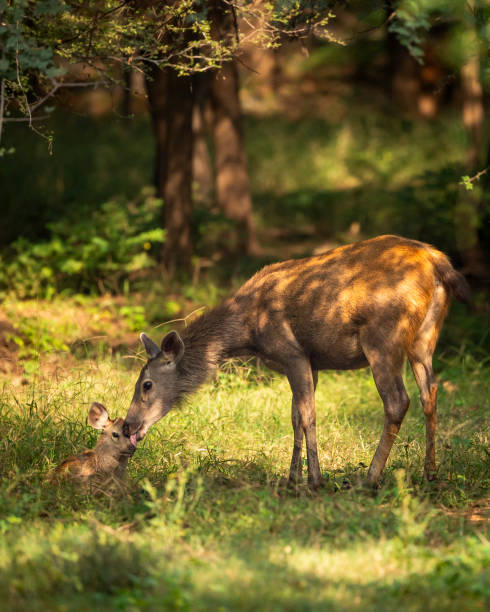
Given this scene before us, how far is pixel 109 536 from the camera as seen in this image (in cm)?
514

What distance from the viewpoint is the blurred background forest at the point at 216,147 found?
24.3 feet

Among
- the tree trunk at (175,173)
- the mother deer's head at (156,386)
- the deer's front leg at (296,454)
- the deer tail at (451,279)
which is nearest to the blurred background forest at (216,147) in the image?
the tree trunk at (175,173)

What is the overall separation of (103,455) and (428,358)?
276cm

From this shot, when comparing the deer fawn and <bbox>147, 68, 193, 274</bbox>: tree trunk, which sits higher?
<bbox>147, 68, 193, 274</bbox>: tree trunk

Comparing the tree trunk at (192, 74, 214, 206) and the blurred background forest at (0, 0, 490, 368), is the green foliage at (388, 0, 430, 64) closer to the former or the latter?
the blurred background forest at (0, 0, 490, 368)

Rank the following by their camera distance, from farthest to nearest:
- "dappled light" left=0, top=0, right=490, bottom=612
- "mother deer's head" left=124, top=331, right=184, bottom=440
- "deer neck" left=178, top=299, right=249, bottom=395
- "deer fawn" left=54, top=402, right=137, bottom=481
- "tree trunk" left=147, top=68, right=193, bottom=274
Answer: "tree trunk" left=147, top=68, right=193, bottom=274 → "deer neck" left=178, top=299, right=249, bottom=395 → "mother deer's head" left=124, top=331, right=184, bottom=440 → "deer fawn" left=54, top=402, right=137, bottom=481 → "dappled light" left=0, top=0, right=490, bottom=612

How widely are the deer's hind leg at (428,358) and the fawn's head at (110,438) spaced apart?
2401 mm

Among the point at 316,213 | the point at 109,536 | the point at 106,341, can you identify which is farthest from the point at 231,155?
the point at 109,536

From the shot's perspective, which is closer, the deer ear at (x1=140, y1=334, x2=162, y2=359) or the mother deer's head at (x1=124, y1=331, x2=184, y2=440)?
the mother deer's head at (x1=124, y1=331, x2=184, y2=440)

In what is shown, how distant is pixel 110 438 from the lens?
662cm

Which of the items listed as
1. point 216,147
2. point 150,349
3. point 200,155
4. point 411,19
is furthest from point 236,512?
point 200,155

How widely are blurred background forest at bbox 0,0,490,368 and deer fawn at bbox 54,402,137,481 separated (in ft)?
7.88

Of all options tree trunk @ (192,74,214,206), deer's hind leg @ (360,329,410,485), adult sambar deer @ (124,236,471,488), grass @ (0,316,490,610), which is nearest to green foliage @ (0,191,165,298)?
grass @ (0,316,490,610)

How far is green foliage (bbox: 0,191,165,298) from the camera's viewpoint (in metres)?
12.2
